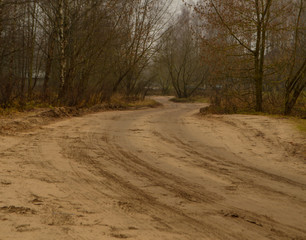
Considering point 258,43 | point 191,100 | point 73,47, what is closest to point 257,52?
point 258,43

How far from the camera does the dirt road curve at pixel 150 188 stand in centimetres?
299

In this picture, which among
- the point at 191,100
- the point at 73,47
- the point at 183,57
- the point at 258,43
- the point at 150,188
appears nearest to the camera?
the point at 150,188

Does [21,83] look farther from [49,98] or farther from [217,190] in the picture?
[217,190]

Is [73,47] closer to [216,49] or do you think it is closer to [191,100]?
[216,49]

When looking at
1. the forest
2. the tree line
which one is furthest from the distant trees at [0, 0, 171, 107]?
the tree line

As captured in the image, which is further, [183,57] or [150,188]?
[183,57]

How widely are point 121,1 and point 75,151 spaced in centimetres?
1762

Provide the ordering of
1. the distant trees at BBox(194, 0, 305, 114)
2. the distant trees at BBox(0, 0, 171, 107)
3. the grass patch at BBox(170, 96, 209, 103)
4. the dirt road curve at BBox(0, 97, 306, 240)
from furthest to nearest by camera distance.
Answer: the grass patch at BBox(170, 96, 209, 103) < the distant trees at BBox(0, 0, 171, 107) < the distant trees at BBox(194, 0, 305, 114) < the dirt road curve at BBox(0, 97, 306, 240)

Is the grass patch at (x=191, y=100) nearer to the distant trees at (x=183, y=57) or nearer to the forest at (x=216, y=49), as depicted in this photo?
the distant trees at (x=183, y=57)

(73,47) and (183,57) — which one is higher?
(183,57)

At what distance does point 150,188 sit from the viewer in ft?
13.8

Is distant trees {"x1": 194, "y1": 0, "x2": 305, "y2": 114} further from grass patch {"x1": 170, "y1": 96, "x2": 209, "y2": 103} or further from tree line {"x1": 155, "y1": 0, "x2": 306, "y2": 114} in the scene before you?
grass patch {"x1": 170, "y1": 96, "x2": 209, "y2": 103}

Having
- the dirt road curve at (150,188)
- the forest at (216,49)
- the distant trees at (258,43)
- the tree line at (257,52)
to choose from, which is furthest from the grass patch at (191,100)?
the dirt road curve at (150,188)

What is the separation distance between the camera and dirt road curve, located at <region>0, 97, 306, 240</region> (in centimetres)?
299
